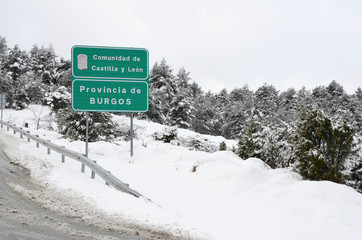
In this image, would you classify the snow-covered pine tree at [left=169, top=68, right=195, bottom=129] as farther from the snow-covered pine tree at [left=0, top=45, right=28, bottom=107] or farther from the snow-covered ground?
the snow-covered ground

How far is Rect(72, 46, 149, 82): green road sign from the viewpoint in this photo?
1228 cm

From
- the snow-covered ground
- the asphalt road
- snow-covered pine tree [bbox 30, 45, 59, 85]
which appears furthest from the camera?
snow-covered pine tree [bbox 30, 45, 59, 85]

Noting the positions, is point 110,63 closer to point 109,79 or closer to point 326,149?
point 109,79

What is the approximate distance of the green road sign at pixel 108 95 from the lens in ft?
40.1

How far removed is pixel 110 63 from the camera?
41.7ft

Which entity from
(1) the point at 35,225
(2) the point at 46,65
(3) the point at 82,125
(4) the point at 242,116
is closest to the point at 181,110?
(4) the point at 242,116

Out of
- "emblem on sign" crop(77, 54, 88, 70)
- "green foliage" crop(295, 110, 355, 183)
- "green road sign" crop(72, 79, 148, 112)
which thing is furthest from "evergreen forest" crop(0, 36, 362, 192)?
"emblem on sign" crop(77, 54, 88, 70)

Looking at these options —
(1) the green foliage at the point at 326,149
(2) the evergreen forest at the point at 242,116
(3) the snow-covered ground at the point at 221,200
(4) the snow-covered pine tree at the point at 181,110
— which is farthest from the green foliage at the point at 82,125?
(4) the snow-covered pine tree at the point at 181,110

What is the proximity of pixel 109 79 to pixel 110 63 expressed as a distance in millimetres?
696

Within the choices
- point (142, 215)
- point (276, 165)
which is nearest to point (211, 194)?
point (142, 215)

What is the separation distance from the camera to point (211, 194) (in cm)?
810

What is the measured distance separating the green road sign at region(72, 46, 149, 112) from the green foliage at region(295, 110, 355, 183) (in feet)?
22.7

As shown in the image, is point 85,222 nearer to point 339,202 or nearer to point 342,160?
point 339,202

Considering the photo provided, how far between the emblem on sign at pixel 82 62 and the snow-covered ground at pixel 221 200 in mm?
3937
